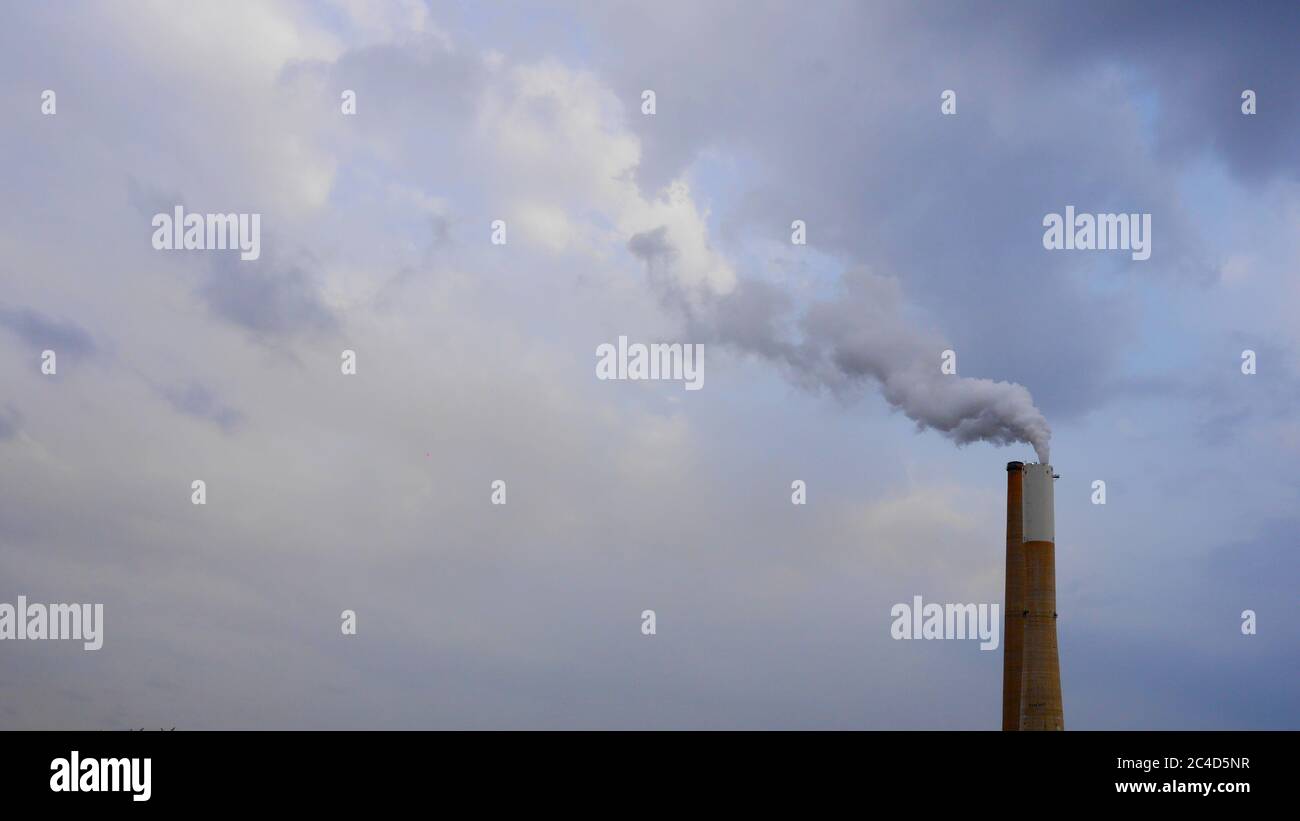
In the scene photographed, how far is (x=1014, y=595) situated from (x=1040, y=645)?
3.04 meters

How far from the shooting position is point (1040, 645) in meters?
61.1

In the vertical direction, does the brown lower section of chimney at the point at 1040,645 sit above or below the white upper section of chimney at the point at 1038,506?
below

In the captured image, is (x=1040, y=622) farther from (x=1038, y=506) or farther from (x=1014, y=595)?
(x=1038, y=506)

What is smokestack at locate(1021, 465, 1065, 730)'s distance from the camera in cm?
6088

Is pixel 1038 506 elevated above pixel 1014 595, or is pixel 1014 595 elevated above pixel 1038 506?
pixel 1038 506

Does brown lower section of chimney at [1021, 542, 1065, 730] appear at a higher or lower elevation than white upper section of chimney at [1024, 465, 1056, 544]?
lower

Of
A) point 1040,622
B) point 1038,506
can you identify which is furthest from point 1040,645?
point 1038,506

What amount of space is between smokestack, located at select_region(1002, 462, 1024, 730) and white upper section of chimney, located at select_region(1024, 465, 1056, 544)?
1.59 ft

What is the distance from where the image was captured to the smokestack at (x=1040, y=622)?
6088cm

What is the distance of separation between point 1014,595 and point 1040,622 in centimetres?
213

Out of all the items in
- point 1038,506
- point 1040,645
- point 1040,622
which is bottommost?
point 1040,645
